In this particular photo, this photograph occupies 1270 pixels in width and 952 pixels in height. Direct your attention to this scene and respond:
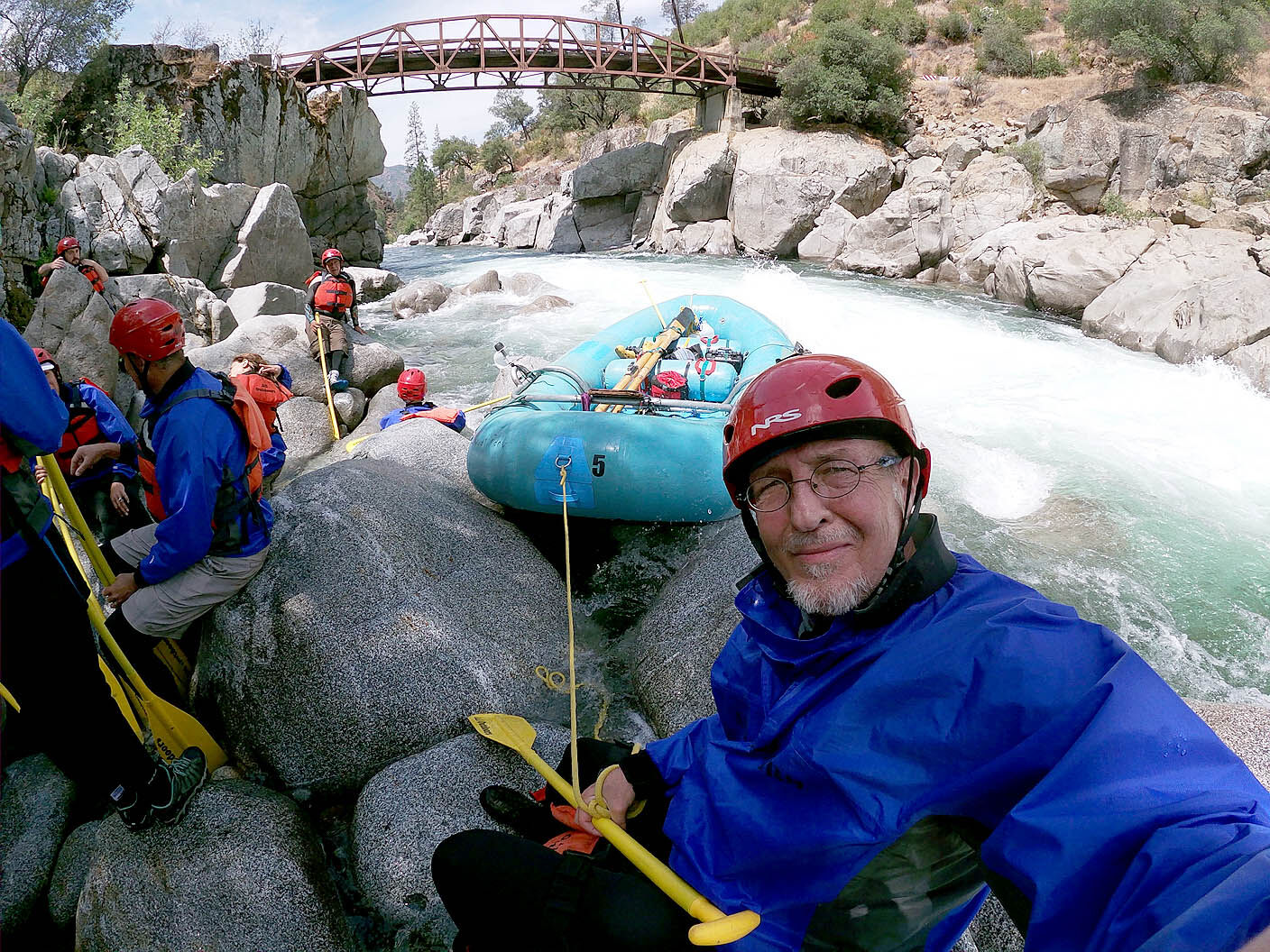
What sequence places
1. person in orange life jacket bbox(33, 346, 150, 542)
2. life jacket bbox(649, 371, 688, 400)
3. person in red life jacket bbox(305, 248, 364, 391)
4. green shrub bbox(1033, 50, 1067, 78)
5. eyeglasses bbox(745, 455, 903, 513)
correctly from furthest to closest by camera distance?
green shrub bbox(1033, 50, 1067, 78) → person in red life jacket bbox(305, 248, 364, 391) → life jacket bbox(649, 371, 688, 400) → person in orange life jacket bbox(33, 346, 150, 542) → eyeglasses bbox(745, 455, 903, 513)

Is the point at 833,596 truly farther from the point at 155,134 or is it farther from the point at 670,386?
the point at 155,134

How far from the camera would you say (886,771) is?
116 cm

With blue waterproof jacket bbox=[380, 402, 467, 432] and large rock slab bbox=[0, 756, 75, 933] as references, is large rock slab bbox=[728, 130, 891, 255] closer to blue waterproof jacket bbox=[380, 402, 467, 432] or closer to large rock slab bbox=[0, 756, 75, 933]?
blue waterproof jacket bbox=[380, 402, 467, 432]

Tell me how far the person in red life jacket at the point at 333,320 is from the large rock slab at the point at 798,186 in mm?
16301

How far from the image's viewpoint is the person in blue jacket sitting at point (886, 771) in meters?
0.92

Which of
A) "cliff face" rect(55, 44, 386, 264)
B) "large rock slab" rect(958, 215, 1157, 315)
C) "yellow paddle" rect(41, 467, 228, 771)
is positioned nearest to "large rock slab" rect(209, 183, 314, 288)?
"cliff face" rect(55, 44, 386, 264)

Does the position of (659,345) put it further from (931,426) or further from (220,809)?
(220,809)

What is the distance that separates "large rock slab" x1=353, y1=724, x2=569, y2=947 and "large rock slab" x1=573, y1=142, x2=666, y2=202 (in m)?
29.1

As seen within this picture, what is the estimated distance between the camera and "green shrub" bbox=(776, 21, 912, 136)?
23.2 m

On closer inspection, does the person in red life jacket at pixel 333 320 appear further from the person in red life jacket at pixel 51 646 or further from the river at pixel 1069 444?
the person in red life jacket at pixel 51 646

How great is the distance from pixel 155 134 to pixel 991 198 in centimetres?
1829

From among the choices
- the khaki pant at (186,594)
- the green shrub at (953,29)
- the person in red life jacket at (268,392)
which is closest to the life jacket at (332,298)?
the person in red life jacket at (268,392)

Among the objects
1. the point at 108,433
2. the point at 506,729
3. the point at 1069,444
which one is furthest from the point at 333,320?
the point at 1069,444

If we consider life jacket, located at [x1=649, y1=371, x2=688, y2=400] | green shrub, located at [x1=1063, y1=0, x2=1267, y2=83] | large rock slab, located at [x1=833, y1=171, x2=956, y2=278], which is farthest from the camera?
green shrub, located at [x1=1063, y1=0, x2=1267, y2=83]
